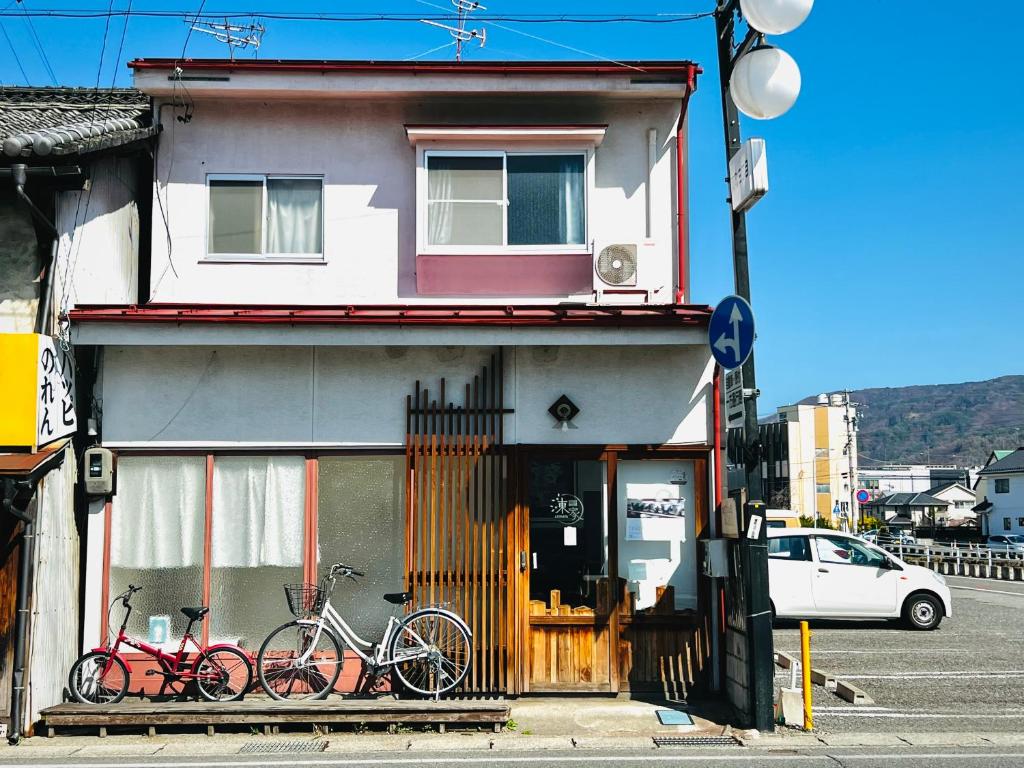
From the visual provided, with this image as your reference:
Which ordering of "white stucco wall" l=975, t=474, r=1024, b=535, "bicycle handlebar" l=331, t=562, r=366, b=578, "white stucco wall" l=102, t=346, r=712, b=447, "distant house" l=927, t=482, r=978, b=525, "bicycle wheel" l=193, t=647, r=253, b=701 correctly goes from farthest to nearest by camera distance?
"distant house" l=927, t=482, r=978, b=525
"white stucco wall" l=975, t=474, r=1024, b=535
"white stucco wall" l=102, t=346, r=712, b=447
"bicycle handlebar" l=331, t=562, r=366, b=578
"bicycle wheel" l=193, t=647, r=253, b=701

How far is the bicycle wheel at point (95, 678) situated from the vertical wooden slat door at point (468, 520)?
325 cm

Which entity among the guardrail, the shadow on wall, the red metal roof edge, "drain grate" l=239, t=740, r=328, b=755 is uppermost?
the red metal roof edge

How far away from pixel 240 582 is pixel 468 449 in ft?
9.89

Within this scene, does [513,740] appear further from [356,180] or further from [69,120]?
[69,120]

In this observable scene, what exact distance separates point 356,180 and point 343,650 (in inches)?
226

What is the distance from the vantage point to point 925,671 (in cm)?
1338

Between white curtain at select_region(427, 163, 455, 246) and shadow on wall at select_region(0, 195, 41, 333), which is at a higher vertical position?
white curtain at select_region(427, 163, 455, 246)

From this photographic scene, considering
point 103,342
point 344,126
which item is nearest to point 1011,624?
point 344,126

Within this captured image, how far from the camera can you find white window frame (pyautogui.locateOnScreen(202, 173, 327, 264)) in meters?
12.4

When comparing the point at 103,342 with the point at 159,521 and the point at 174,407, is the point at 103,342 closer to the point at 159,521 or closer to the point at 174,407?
the point at 174,407

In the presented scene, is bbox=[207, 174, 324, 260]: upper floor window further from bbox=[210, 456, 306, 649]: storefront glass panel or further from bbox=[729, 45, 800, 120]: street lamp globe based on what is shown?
bbox=[729, 45, 800, 120]: street lamp globe

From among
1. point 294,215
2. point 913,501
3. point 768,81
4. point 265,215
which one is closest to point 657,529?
point 768,81

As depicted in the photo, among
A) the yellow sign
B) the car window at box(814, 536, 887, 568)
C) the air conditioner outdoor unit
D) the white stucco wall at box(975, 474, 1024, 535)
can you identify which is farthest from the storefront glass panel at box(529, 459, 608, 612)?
the white stucco wall at box(975, 474, 1024, 535)

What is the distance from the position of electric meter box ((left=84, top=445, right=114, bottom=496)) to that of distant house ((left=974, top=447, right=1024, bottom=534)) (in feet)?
265
